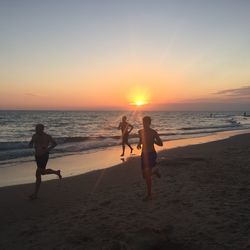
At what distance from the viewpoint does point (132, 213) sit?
6.20 meters

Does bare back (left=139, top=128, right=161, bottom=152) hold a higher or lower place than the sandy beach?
higher

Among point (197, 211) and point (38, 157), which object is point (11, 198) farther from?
point (197, 211)

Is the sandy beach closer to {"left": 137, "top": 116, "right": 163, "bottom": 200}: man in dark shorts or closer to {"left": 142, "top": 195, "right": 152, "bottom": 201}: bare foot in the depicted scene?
{"left": 142, "top": 195, "right": 152, "bottom": 201}: bare foot

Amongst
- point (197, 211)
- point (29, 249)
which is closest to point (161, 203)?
point (197, 211)

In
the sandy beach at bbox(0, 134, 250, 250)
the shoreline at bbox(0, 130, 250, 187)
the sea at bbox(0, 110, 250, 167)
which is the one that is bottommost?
the sea at bbox(0, 110, 250, 167)

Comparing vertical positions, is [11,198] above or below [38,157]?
below

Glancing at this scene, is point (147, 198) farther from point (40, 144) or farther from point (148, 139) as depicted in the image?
point (40, 144)

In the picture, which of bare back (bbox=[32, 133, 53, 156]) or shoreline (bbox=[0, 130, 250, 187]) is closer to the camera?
bare back (bbox=[32, 133, 53, 156])

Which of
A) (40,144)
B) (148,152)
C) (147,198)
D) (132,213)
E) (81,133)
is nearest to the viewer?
(132,213)

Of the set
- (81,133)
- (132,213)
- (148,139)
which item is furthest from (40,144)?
(81,133)

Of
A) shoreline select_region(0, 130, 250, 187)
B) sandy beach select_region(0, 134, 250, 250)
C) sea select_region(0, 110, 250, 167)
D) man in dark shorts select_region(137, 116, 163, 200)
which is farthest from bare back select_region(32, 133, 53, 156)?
sea select_region(0, 110, 250, 167)

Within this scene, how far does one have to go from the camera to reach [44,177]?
1051 cm

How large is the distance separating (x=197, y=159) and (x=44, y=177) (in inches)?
227

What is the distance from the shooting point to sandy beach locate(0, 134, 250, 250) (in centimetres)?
485
